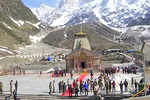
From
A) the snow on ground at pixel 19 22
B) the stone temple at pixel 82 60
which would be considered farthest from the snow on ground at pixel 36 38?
the stone temple at pixel 82 60

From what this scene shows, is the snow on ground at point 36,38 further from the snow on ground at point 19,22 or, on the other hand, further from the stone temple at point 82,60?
the stone temple at point 82,60

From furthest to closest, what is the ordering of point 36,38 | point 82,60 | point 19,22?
point 19,22 → point 36,38 → point 82,60

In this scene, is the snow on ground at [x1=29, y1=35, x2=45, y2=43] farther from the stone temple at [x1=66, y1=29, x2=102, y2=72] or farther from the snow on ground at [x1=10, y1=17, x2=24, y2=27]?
the stone temple at [x1=66, y1=29, x2=102, y2=72]

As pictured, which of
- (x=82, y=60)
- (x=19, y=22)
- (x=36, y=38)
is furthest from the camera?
(x=19, y=22)

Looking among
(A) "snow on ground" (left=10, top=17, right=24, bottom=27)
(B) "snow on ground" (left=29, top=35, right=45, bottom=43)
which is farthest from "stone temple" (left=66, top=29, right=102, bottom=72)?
(A) "snow on ground" (left=10, top=17, right=24, bottom=27)

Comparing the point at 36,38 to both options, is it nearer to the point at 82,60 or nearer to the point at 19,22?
the point at 19,22

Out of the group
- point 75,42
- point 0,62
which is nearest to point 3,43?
point 0,62

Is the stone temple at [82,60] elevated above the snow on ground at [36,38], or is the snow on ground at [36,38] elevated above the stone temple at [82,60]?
the snow on ground at [36,38]

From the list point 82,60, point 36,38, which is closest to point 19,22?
point 36,38

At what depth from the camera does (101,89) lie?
28.6 metres

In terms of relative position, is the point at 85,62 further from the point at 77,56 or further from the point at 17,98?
the point at 17,98

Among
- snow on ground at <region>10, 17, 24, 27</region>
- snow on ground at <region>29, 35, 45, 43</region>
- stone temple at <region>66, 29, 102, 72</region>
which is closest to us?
stone temple at <region>66, 29, 102, 72</region>

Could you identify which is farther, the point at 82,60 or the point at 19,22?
the point at 19,22

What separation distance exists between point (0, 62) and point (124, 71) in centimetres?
4472
